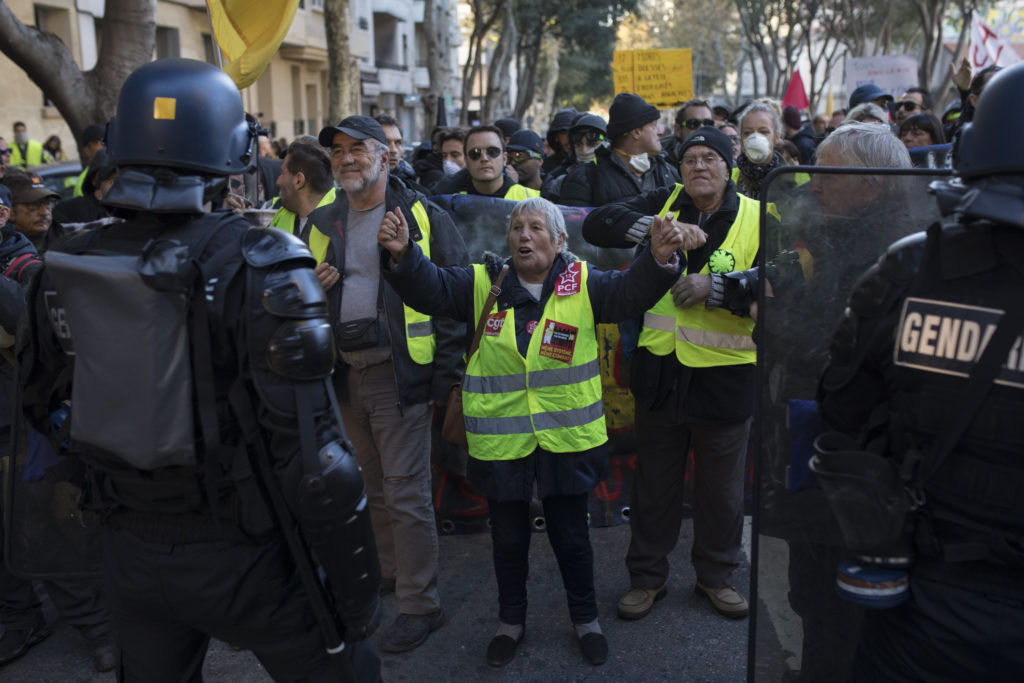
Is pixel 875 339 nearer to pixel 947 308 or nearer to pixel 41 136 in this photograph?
pixel 947 308

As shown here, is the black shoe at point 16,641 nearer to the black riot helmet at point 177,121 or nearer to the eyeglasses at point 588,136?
the black riot helmet at point 177,121

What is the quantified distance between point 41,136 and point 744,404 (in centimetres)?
1736

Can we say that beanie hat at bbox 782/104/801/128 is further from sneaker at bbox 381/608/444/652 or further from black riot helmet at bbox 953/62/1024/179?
black riot helmet at bbox 953/62/1024/179

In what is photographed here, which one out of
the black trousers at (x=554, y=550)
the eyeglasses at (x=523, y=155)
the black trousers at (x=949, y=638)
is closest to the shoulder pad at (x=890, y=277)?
the black trousers at (x=949, y=638)

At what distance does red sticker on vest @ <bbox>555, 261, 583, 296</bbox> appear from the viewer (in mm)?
3484

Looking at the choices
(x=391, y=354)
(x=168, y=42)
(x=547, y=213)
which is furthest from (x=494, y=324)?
(x=168, y=42)

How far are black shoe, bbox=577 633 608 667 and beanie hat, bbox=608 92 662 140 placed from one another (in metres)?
2.98

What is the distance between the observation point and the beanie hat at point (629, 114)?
5.35 meters

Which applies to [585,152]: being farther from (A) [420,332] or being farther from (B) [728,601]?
(B) [728,601]

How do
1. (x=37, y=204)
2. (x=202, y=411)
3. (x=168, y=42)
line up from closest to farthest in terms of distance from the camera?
(x=202, y=411)
(x=37, y=204)
(x=168, y=42)

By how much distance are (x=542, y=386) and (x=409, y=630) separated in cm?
122

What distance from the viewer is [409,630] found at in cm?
382

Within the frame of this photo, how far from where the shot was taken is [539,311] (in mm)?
3490

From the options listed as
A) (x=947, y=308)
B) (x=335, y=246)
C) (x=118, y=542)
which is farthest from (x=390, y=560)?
(x=947, y=308)
